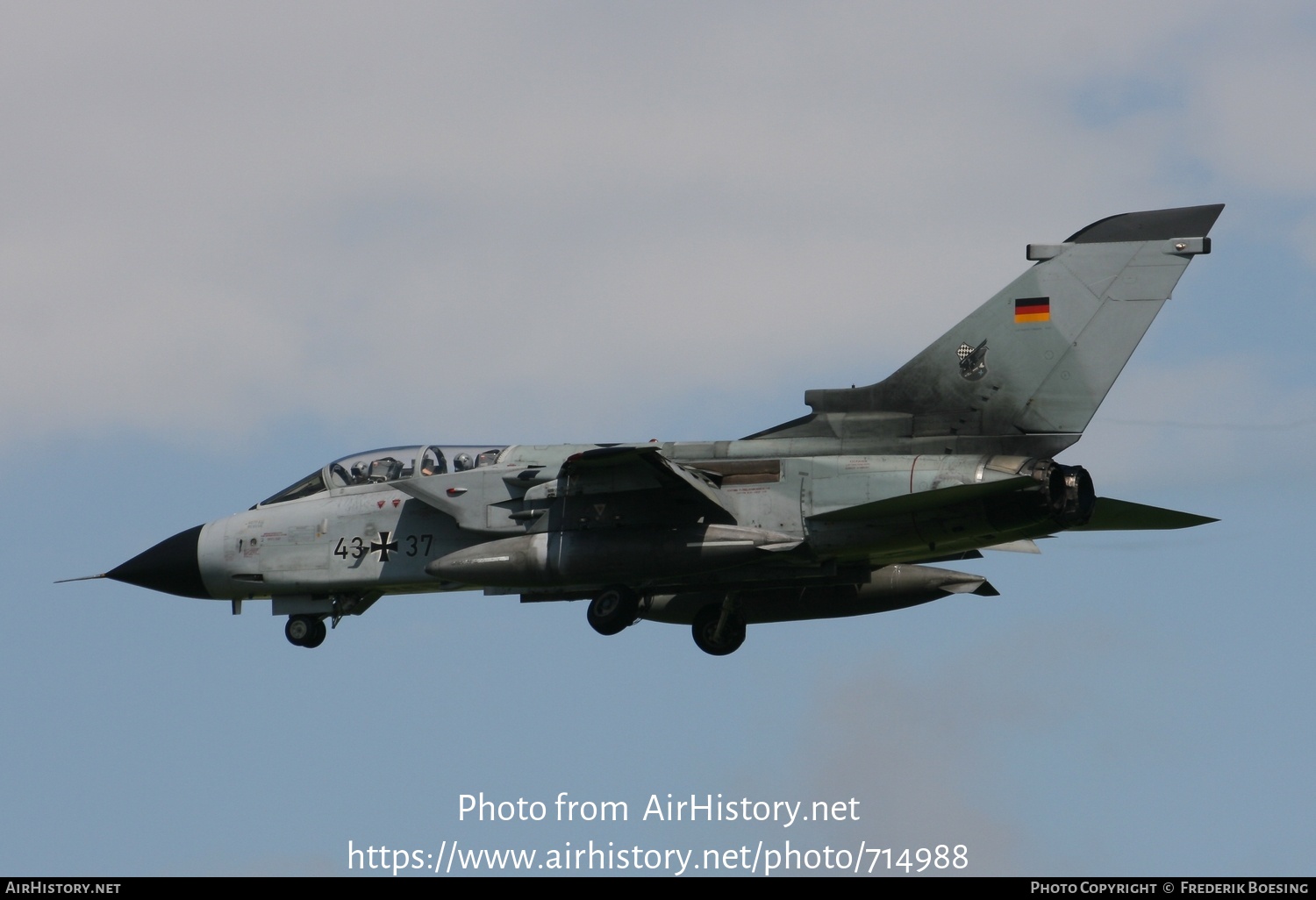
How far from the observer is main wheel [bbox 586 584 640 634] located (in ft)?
88.4

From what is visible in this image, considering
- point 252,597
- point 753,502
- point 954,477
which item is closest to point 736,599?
point 753,502

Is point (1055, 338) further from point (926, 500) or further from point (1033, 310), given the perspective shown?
point (926, 500)

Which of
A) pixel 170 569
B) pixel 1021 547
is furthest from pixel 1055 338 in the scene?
pixel 170 569

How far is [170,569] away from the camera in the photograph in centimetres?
2981

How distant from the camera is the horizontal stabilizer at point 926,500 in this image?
24656 mm

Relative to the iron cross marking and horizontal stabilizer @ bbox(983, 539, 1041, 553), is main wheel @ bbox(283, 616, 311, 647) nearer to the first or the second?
the iron cross marking

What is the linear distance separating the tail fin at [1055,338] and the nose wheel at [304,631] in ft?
27.6

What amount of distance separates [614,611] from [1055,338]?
21.8 feet

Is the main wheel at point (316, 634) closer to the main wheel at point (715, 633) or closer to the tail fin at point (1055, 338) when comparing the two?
the main wheel at point (715, 633)

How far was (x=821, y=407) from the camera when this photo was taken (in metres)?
26.6

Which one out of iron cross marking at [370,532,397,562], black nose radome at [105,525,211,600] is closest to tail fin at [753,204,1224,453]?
iron cross marking at [370,532,397,562]

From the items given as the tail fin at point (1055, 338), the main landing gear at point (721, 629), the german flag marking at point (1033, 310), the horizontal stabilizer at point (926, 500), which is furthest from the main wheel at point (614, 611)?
the german flag marking at point (1033, 310)

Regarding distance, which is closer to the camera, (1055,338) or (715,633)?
(1055,338)
